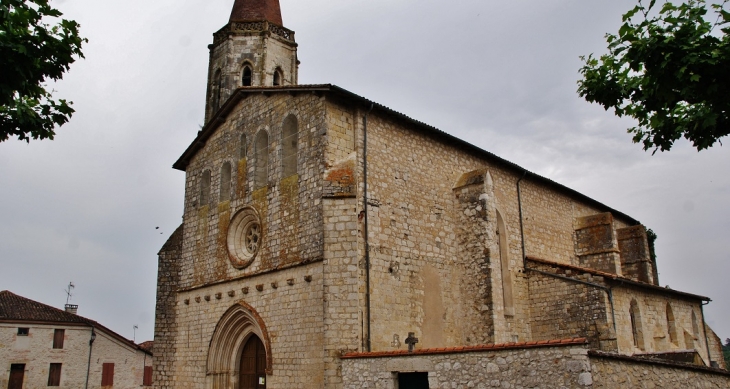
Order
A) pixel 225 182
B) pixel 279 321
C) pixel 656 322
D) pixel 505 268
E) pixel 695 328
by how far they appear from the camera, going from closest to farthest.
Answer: pixel 279 321 < pixel 505 268 < pixel 225 182 < pixel 656 322 < pixel 695 328

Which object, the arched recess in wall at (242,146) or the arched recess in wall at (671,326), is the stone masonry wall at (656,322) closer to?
the arched recess in wall at (671,326)

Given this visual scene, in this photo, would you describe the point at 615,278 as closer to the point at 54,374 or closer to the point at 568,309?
the point at 568,309

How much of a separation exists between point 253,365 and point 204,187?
618cm

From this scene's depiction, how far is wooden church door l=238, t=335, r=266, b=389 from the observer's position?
51.4ft

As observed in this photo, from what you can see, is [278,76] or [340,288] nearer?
[340,288]

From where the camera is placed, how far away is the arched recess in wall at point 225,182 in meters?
18.0

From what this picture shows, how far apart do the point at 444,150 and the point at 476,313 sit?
4731mm

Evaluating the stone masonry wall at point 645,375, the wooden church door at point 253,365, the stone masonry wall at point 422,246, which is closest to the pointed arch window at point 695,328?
the stone masonry wall at point 422,246

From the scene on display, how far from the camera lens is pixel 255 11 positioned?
22625mm

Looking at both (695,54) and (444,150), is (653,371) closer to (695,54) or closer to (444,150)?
(695,54)

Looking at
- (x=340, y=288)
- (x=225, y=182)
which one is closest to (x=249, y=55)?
(x=225, y=182)

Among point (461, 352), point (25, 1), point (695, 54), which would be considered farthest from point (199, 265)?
point (695, 54)

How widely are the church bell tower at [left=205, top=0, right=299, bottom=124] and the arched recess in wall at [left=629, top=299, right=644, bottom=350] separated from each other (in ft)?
45.6

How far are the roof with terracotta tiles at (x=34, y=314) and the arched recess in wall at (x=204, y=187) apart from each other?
59.6 ft
